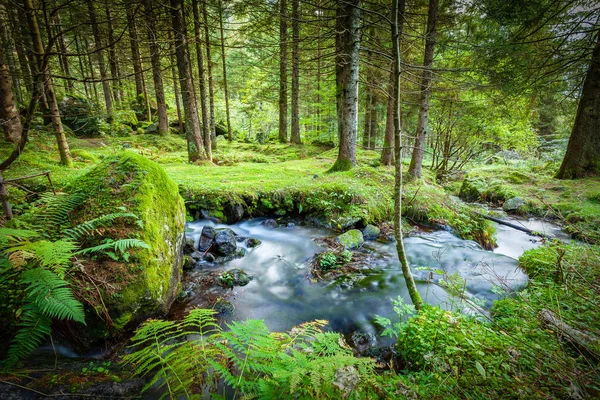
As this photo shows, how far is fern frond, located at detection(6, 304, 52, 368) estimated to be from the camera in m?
2.05

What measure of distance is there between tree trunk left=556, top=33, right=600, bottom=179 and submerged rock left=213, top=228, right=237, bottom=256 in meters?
13.7

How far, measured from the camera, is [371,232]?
6812 mm

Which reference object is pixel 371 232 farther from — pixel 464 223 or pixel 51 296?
pixel 51 296

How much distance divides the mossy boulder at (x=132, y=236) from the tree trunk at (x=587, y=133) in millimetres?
14615

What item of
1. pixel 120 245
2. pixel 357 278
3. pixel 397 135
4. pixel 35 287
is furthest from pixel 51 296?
pixel 357 278

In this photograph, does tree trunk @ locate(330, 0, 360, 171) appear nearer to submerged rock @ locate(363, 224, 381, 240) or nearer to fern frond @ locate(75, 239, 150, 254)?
submerged rock @ locate(363, 224, 381, 240)

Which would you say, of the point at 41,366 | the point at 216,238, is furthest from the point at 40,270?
the point at 216,238

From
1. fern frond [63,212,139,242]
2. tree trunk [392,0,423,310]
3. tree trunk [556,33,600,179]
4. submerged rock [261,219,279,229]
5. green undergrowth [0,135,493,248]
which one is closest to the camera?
tree trunk [392,0,423,310]

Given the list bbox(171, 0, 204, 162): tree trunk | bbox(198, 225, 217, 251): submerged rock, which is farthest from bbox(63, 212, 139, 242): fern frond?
bbox(171, 0, 204, 162): tree trunk

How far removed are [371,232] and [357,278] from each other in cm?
201

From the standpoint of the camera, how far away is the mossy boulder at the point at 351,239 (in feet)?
20.3

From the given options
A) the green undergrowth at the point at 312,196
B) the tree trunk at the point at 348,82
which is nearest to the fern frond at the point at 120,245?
the green undergrowth at the point at 312,196

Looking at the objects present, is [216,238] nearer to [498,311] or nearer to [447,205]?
[498,311]

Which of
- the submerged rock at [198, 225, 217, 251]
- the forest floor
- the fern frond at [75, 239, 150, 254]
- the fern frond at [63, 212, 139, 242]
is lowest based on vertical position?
the submerged rock at [198, 225, 217, 251]
